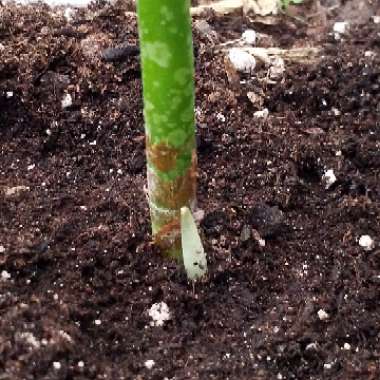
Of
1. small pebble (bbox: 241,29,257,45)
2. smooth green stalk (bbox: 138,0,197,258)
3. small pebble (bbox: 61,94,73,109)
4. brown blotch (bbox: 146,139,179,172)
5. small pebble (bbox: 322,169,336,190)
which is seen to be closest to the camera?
smooth green stalk (bbox: 138,0,197,258)

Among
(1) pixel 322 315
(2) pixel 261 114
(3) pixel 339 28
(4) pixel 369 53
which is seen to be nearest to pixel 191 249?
(1) pixel 322 315

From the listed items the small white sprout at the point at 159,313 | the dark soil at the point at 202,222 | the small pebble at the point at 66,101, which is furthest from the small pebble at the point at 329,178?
the small pebble at the point at 66,101

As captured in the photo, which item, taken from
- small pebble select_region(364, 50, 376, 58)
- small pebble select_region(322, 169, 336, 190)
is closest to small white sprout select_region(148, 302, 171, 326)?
small pebble select_region(322, 169, 336, 190)

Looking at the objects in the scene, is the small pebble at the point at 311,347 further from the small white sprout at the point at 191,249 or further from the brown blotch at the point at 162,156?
the brown blotch at the point at 162,156

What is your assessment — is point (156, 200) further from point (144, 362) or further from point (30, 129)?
point (30, 129)

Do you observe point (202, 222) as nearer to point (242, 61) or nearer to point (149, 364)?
point (149, 364)

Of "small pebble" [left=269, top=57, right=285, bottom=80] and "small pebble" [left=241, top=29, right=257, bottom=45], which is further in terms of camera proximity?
"small pebble" [left=241, top=29, right=257, bottom=45]

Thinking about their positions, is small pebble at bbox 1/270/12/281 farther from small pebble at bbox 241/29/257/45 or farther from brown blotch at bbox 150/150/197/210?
small pebble at bbox 241/29/257/45
